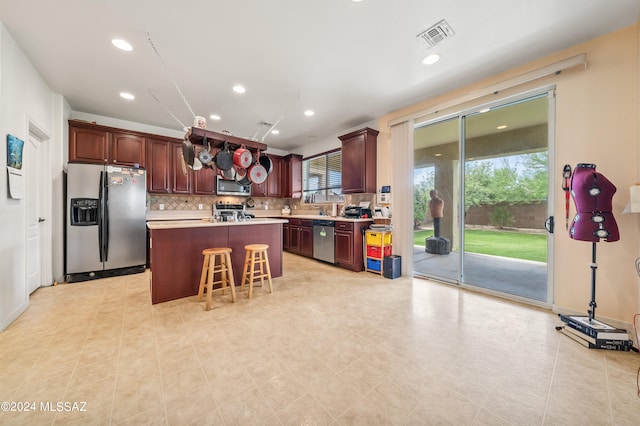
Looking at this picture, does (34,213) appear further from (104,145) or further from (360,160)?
(360,160)

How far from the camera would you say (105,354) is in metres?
1.84

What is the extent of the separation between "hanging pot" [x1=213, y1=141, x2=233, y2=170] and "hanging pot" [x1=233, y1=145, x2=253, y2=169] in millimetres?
64

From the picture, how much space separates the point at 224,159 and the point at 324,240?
268 cm

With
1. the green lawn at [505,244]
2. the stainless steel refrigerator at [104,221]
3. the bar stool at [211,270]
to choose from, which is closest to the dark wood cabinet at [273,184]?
the stainless steel refrigerator at [104,221]

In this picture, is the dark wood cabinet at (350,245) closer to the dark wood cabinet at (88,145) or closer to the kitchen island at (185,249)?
the kitchen island at (185,249)

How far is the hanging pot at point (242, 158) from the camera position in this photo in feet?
9.85

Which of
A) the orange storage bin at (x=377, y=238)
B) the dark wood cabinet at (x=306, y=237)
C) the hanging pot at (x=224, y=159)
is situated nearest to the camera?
the hanging pot at (x=224, y=159)

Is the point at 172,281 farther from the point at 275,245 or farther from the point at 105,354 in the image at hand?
the point at 275,245

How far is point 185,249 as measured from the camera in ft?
9.82

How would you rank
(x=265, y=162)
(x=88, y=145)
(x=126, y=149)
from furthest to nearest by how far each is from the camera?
(x=126, y=149) → (x=88, y=145) → (x=265, y=162)

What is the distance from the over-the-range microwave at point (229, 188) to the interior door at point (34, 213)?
2.70 metres

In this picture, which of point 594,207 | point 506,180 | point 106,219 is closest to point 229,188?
point 106,219

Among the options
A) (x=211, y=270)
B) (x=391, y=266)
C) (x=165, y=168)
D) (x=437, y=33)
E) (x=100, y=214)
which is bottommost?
(x=391, y=266)

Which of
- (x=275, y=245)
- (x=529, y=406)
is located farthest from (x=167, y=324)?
(x=529, y=406)
